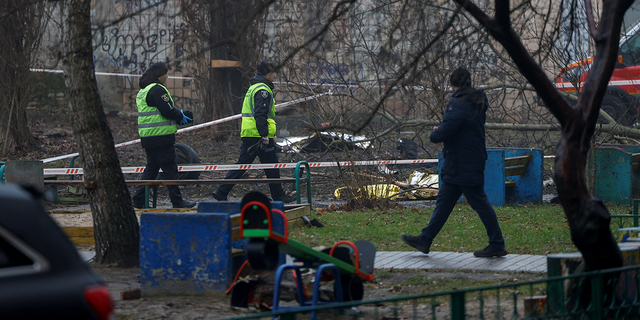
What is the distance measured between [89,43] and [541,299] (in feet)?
15.1

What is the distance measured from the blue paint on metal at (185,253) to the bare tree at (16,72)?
35.1ft

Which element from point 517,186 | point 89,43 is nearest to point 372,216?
point 517,186

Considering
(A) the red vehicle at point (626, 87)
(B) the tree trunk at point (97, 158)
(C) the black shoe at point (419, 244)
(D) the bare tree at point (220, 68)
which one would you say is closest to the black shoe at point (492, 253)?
(C) the black shoe at point (419, 244)

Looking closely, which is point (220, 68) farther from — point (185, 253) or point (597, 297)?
point (597, 297)

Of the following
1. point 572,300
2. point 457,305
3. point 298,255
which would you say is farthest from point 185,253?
point 572,300

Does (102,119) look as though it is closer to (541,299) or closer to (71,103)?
(71,103)

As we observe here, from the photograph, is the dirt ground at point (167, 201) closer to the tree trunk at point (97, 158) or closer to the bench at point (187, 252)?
the bench at point (187, 252)

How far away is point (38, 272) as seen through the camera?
9.13 ft

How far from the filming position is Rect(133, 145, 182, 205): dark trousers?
1017 centimetres

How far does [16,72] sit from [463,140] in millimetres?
11586

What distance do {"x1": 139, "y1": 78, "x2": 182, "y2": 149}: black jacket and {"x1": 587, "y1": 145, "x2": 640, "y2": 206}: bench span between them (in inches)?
247

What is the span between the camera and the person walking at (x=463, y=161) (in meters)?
6.97

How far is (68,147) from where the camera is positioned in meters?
16.7

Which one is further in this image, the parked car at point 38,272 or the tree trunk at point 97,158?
the tree trunk at point 97,158
